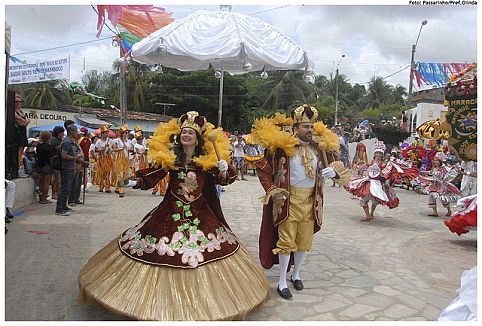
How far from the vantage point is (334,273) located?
16.1 ft

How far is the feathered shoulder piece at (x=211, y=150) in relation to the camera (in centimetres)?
383

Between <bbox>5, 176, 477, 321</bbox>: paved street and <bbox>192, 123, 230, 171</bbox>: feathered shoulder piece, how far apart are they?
4.48 ft

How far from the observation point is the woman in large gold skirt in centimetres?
319

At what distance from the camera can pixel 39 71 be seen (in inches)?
512

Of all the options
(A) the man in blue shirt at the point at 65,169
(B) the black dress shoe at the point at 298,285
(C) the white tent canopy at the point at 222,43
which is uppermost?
(C) the white tent canopy at the point at 222,43

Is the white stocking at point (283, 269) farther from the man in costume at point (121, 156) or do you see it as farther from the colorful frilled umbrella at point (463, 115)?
the man in costume at point (121, 156)

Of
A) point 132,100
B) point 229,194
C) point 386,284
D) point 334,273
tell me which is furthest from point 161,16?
point 132,100

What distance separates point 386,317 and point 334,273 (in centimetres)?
123

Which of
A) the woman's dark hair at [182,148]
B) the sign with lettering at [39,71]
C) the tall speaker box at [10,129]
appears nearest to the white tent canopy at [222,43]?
the woman's dark hair at [182,148]

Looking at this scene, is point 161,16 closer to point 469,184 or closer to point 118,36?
point 118,36

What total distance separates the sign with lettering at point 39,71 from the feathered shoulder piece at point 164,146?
10559mm

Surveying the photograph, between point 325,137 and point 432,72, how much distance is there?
17.5m

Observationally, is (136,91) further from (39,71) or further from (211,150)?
(211,150)

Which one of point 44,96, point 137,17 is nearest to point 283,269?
point 137,17
